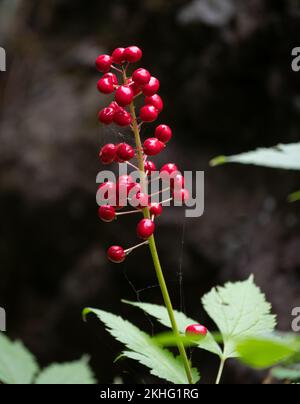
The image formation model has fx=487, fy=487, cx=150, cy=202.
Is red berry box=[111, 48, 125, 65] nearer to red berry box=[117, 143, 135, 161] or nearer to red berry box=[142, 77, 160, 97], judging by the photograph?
red berry box=[142, 77, 160, 97]


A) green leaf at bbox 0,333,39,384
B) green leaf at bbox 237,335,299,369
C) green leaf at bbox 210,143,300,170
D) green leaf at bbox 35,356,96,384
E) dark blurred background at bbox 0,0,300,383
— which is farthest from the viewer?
dark blurred background at bbox 0,0,300,383

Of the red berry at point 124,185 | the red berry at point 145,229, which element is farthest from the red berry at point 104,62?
the red berry at point 145,229

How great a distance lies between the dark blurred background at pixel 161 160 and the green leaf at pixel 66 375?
4.24ft

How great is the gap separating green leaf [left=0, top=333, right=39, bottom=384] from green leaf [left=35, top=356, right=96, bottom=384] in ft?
0.13

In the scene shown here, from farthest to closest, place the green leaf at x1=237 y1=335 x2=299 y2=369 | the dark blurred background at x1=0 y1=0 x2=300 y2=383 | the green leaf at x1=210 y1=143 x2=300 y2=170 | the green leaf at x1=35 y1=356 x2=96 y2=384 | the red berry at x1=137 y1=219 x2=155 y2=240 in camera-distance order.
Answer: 1. the dark blurred background at x1=0 y1=0 x2=300 y2=383
2. the green leaf at x1=35 y1=356 x2=96 y2=384
3. the red berry at x1=137 y1=219 x2=155 y2=240
4. the green leaf at x1=210 y1=143 x2=300 y2=170
5. the green leaf at x1=237 y1=335 x2=299 y2=369

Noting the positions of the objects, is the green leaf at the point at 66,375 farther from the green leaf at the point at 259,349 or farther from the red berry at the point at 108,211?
the green leaf at the point at 259,349

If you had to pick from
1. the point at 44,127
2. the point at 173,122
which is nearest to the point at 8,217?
the point at 44,127

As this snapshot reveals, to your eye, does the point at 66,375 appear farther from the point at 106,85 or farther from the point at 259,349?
the point at 259,349

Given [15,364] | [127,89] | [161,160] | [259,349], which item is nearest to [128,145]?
[127,89]

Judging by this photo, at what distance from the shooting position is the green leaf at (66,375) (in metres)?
1.48

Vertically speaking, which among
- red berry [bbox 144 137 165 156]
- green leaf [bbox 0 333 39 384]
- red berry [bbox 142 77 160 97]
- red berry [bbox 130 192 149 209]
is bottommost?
green leaf [bbox 0 333 39 384]

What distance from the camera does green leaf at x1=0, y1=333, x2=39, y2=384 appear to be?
1.36 m

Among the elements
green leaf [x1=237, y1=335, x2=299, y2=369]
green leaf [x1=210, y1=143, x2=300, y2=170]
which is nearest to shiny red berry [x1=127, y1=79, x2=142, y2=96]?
green leaf [x1=210, y1=143, x2=300, y2=170]
